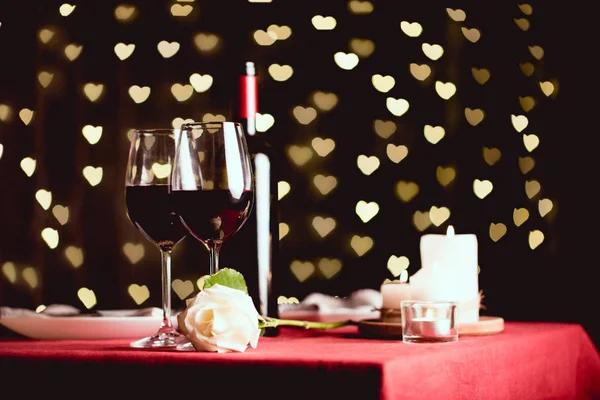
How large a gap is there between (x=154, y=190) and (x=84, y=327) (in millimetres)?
210

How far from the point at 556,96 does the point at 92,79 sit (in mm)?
1599

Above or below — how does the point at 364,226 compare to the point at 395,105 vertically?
below

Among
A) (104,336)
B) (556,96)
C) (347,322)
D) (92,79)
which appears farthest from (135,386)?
(92,79)

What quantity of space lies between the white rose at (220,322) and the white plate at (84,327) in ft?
0.80

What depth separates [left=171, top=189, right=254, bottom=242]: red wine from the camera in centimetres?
103

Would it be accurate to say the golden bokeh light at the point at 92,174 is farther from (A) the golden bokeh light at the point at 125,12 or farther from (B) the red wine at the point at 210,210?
(B) the red wine at the point at 210,210

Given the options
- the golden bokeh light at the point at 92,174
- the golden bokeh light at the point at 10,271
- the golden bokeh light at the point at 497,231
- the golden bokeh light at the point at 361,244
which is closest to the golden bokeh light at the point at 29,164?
the golden bokeh light at the point at 92,174

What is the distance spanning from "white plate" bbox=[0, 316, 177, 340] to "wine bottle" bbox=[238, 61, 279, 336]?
0.53 feet

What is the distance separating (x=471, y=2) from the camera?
246 cm

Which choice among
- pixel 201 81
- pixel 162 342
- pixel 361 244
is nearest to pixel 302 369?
pixel 162 342

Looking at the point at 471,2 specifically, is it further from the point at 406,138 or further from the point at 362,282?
the point at 362,282

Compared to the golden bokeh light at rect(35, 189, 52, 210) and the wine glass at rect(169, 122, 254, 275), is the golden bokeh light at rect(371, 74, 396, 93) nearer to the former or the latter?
the golden bokeh light at rect(35, 189, 52, 210)

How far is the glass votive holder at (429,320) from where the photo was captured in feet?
3.41

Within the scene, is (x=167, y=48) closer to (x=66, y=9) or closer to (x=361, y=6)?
(x=66, y=9)
